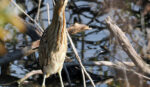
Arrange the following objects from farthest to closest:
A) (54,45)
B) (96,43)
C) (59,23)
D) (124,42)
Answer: (96,43) < (124,42) < (54,45) < (59,23)

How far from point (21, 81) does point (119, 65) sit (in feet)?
3.32

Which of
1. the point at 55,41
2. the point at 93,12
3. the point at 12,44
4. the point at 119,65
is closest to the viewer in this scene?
the point at 55,41

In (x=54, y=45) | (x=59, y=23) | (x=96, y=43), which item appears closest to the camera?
(x=59, y=23)

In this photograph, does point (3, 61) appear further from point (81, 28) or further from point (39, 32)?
point (81, 28)

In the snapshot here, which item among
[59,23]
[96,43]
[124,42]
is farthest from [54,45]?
[96,43]

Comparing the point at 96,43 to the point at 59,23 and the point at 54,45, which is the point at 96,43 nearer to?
the point at 54,45

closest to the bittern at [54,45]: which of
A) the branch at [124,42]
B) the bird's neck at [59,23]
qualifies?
the bird's neck at [59,23]

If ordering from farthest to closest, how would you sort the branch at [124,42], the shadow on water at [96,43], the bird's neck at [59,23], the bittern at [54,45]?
the shadow on water at [96,43] < the branch at [124,42] < the bittern at [54,45] < the bird's neck at [59,23]

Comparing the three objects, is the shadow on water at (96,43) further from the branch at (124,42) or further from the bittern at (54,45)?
the bittern at (54,45)

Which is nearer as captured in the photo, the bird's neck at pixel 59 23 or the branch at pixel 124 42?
the bird's neck at pixel 59 23

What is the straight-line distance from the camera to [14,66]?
12.0 ft

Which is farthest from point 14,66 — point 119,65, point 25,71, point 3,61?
point 119,65

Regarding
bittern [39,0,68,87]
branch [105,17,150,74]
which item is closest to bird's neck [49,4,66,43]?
bittern [39,0,68,87]

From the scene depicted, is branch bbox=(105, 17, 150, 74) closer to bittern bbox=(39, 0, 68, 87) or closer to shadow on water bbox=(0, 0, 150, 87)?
shadow on water bbox=(0, 0, 150, 87)
